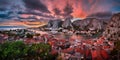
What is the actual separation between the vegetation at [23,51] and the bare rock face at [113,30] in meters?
1.47

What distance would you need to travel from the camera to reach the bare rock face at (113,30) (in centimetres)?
688

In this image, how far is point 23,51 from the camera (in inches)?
262

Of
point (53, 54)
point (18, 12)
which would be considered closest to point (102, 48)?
point (53, 54)

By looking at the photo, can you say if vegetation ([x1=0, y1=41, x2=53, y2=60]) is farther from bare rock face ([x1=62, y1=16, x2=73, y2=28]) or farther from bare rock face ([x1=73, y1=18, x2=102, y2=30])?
bare rock face ([x1=73, y1=18, x2=102, y2=30])

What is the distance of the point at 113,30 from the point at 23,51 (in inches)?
88.3

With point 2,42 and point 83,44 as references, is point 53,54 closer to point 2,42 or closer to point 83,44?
point 83,44

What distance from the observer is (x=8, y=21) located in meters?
6.66

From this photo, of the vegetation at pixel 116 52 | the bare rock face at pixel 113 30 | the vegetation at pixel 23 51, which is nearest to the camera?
the vegetation at pixel 23 51

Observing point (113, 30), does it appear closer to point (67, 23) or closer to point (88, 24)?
point (88, 24)

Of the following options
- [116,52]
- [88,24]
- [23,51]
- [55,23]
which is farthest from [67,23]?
[116,52]

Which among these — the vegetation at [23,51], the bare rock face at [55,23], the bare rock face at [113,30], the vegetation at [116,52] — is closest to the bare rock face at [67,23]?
the bare rock face at [55,23]

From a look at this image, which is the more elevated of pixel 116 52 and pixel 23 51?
pixel 23 51

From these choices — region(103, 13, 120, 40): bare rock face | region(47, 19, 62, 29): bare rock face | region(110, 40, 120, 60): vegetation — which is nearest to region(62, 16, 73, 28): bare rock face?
region(47, 19, 62, 29): bare rock face

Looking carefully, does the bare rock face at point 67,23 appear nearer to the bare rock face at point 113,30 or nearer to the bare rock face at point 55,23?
the bare rock face at point 55,23
